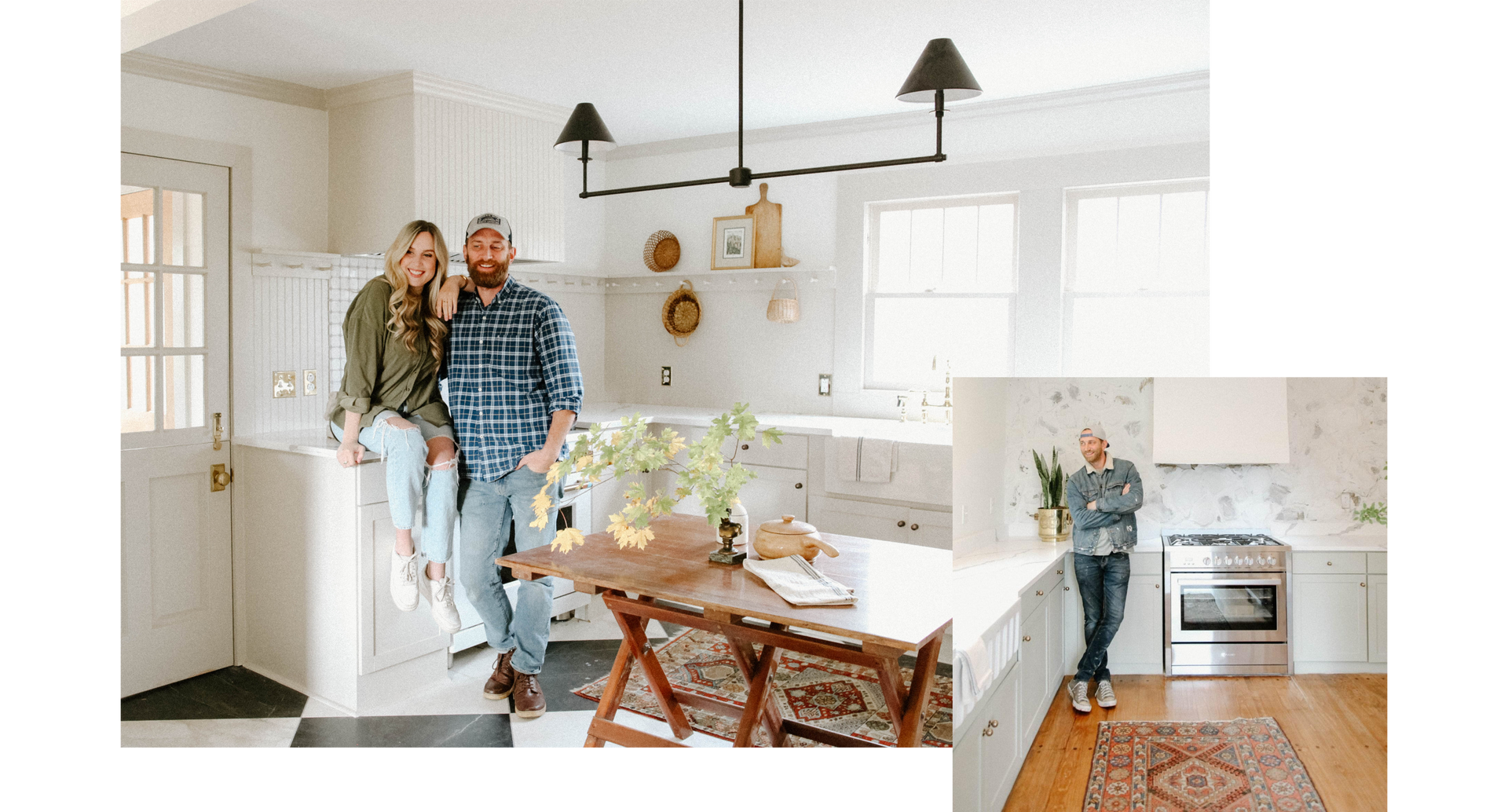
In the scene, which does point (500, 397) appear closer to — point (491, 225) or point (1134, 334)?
point (491, 225)

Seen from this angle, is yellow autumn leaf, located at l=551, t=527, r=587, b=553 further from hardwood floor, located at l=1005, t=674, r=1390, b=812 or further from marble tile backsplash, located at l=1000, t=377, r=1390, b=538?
hardwood floor, located at l=1005, t=674, r=1390, b=812

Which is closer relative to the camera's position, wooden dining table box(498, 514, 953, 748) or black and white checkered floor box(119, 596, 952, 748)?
wooden dining table box(498, 514, 953, 748)

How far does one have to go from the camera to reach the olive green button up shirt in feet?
6.37

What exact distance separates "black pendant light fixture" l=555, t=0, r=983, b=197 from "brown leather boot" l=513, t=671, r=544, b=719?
1.03 meters

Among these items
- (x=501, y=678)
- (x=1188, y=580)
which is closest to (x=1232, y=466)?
(x=1188, y=580)

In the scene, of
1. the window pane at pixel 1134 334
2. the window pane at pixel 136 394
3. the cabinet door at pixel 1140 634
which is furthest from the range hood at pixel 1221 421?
the window pane at pixel 136 394

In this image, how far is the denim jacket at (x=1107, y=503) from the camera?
1.79 metres

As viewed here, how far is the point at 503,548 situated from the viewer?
2023 mm

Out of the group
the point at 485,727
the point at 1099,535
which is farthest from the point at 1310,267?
the point at 485,727

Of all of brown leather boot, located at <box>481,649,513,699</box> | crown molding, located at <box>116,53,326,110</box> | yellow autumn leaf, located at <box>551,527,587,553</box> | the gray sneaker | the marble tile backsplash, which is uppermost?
crown molding, located at <box>116,53,326,110</box>

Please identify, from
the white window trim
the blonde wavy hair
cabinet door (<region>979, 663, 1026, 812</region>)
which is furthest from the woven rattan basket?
cabinet door (<region>979, 663, 1026, 812</region>)

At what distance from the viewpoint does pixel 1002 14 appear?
1857 mm

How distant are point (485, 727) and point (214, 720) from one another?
0.56 m
